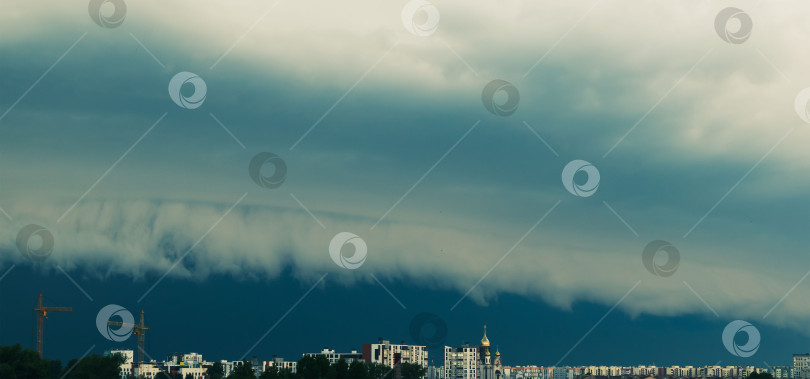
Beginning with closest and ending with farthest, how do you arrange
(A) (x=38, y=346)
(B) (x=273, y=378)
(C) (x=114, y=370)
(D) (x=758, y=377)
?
1. (B) (x=273, y=378)
2. (C) (x=114, y=370)
3. (D) (x=758, y=377)
4. (A) (x=38, y=346)

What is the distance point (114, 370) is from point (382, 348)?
98.4 m

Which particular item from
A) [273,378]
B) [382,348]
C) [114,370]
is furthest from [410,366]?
[273,378]

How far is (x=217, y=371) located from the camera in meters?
180

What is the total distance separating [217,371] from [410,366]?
126 ft

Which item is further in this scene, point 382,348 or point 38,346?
point 382,348

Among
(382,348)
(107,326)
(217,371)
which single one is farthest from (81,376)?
(382,348)

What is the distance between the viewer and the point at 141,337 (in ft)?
566

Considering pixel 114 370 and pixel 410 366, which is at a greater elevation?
pixel 410 366

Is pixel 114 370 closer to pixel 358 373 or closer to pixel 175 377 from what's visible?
pixel 358 373

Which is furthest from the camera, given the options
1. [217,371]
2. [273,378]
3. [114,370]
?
[217,371]

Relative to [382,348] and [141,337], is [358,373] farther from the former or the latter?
[382,348]

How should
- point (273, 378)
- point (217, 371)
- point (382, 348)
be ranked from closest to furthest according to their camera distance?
point (273, 378) < point (217, 371) < point (382, 348)

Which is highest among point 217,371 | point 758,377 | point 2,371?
point 217,371

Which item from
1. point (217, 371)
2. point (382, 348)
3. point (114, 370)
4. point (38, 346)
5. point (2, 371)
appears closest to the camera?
point (2, 371)
